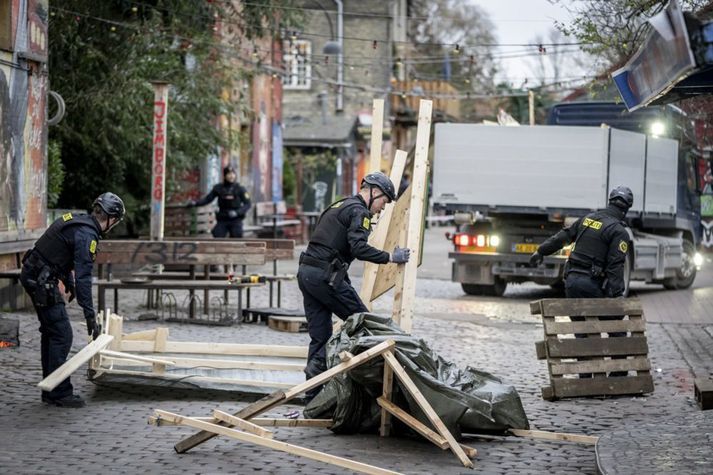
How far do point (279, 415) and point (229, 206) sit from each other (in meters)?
12.9

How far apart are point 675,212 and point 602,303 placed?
42.3 ft

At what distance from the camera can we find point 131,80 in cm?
2128

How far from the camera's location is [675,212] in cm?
2398

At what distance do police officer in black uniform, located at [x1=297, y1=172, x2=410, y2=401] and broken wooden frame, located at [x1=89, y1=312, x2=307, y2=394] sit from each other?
22.0 inches

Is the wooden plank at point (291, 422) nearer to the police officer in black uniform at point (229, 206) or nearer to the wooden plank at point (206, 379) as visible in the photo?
the wooden plank at point (206, 379)

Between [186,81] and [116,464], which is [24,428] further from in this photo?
[186,81]

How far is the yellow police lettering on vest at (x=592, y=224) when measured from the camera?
12.2 metres

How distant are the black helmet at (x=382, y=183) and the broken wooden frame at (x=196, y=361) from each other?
1628mm

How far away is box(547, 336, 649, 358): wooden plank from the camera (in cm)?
1121

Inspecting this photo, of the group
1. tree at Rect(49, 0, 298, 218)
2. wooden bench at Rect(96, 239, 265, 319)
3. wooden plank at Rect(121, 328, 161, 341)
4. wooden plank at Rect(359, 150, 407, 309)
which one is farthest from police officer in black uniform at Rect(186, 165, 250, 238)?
wooden plank at Rect(359, 150, 407, 309)

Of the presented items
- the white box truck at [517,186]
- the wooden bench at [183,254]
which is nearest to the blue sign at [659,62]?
the wooden bench at [183,254]

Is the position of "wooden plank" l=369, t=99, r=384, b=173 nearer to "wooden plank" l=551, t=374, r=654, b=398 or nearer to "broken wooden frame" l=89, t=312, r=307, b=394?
"broken wooden frame" l=89, t=312, r=307, b=394

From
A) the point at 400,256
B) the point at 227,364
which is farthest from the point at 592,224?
the point at 227,364

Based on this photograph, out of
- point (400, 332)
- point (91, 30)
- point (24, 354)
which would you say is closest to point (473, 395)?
point (400, 332)
